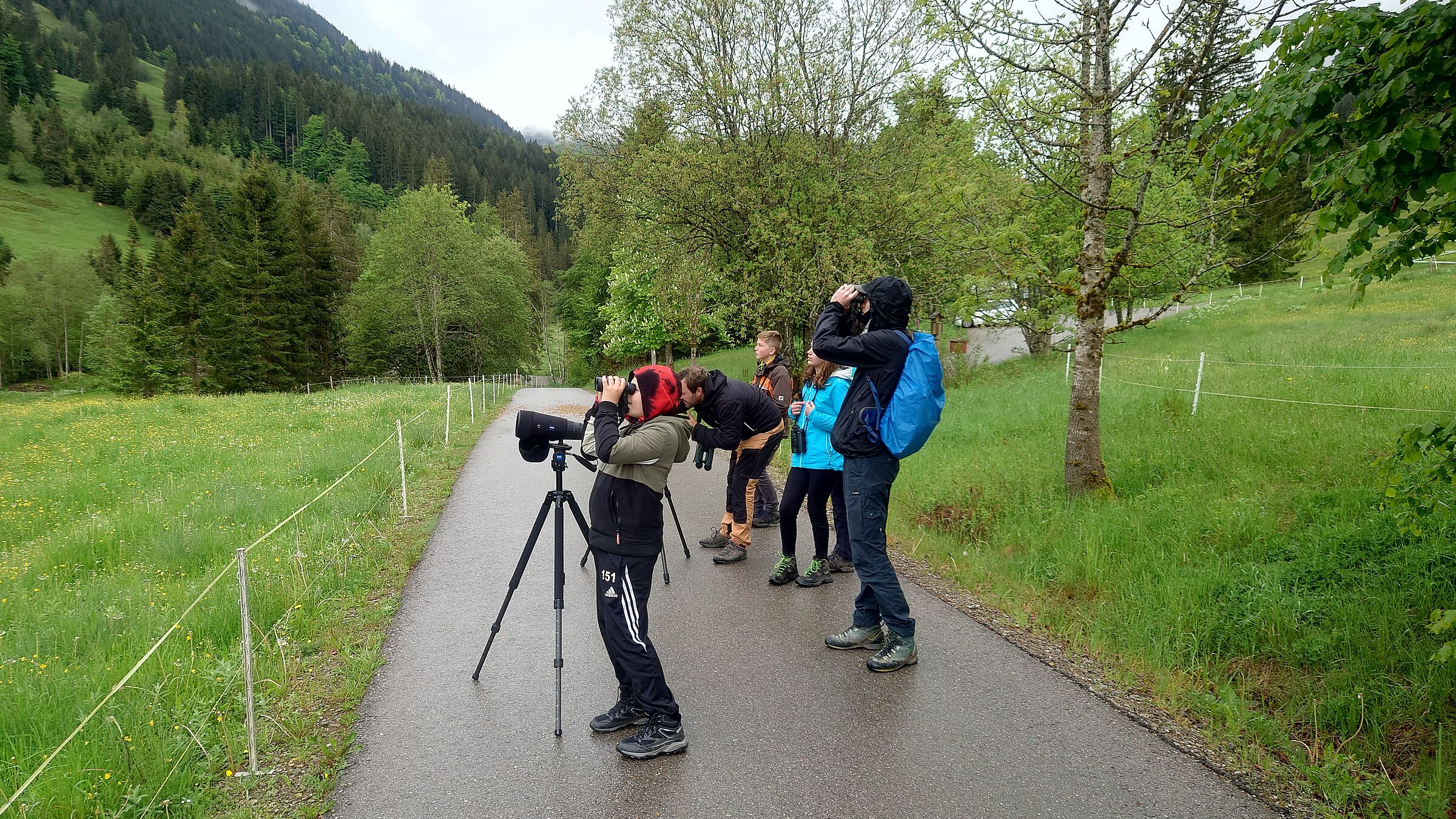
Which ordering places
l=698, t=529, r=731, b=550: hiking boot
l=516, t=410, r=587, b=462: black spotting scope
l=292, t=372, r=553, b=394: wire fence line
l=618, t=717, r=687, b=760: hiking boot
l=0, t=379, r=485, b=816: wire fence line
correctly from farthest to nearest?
l=292, t=372, r=553, b=394: wire fence line
l=698, t=529, r=731, b=550: hiking boot
l=516, t=410, r=587, b=462: black spotting scope
l=618, t=717, r=687, b=760: hiking boot
l=0, t=379, r=485, b=816: wire fence line

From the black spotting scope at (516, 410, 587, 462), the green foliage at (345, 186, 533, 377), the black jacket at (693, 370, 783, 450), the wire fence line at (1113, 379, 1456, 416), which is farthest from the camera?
the green foliage at (345, 186, 533, 377)

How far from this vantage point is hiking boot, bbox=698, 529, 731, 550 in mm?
7016

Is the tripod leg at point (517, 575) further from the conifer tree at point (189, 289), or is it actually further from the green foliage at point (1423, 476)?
the conifer tree at point (189, 289)

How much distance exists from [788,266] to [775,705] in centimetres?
1047

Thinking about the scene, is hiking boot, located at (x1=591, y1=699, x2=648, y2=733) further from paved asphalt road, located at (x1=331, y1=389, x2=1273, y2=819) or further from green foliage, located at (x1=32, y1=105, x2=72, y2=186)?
green foliage, located at (x1=32, y1=105, x2=72, y2=186)

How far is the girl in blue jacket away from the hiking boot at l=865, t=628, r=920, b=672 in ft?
4.71

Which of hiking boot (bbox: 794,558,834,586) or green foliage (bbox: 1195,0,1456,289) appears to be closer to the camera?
green foliage (bbox: 1195,0,1456,289)

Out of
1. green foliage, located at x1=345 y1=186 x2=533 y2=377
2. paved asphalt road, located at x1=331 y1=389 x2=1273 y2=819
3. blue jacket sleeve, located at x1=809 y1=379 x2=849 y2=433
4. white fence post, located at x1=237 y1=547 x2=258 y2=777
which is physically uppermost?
green foliage, located at x1=345 y1=186 x2=533 y2=377

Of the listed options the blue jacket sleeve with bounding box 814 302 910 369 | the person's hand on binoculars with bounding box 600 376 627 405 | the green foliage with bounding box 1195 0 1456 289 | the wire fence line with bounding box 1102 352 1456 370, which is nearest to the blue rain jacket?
the blue jacket sleeve with bounding box 814 302 910 369

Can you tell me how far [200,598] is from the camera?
10.2ft

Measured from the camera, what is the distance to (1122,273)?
26.5 ft

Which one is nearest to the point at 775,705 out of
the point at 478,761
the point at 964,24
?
the point at 478,761

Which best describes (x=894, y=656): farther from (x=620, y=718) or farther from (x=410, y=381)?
(x=410, y=381)

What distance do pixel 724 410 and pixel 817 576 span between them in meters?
1.98
